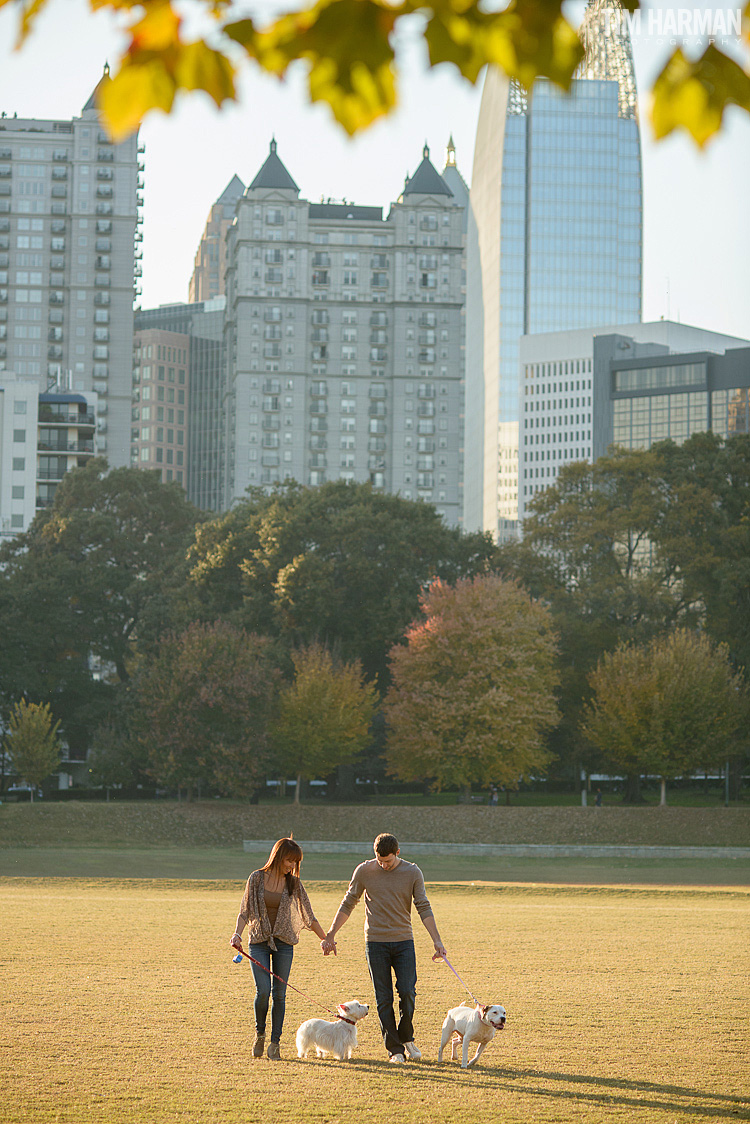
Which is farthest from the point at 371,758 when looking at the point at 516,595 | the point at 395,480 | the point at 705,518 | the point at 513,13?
the point at 395,480

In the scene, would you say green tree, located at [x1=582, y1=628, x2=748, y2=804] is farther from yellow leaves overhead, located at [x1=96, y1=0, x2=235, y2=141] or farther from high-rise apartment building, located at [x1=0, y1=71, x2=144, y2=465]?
high-rise apartment building, located at [x1=0, y1=71, x2=144, y2=465]

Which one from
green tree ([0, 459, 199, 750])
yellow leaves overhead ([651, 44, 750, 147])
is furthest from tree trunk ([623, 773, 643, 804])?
yellow leaves overhead ([651, 44, 750, 147])

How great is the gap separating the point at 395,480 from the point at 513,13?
6960 inches

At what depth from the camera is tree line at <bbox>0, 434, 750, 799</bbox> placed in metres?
54.5

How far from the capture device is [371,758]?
6700 centimetres

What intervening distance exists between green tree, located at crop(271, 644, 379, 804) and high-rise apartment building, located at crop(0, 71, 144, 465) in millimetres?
120849

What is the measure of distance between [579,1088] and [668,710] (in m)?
45.7

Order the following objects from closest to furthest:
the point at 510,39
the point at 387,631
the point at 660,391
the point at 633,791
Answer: the point at 510,39 → the point at 387,631 → the point at 633,791 → the point at 660,391

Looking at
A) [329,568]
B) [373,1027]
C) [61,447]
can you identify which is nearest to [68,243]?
[61,447]

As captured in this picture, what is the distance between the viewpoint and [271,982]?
11.2 metres

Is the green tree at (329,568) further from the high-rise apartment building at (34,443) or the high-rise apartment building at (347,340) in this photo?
the high-rise apartment building at (347,340)

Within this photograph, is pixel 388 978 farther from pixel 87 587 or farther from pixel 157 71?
pixel 87 587

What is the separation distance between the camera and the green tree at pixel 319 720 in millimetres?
55531

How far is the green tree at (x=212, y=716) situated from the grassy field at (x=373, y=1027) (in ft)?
96.0
